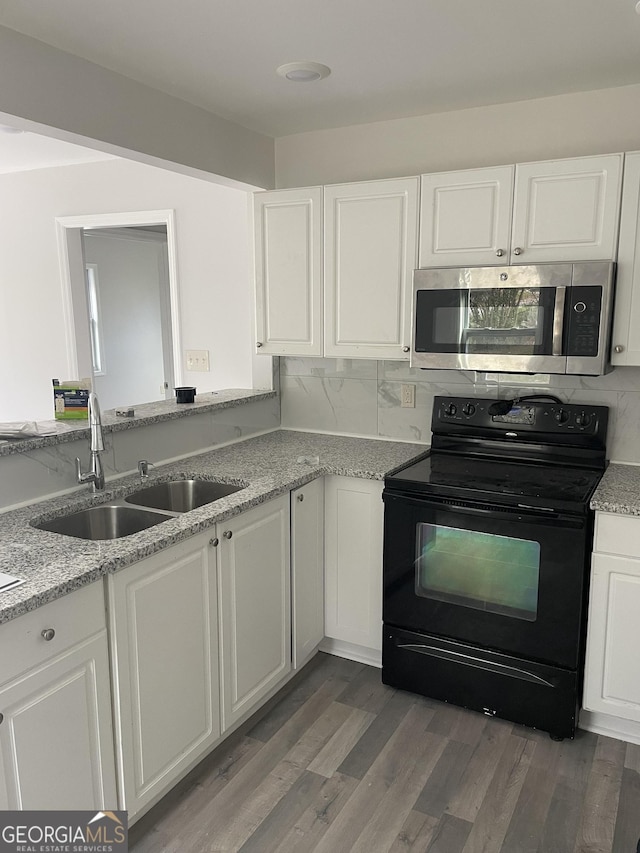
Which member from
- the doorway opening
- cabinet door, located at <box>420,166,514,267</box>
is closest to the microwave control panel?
cabinet door, located at <box>420,166,514,267</box>

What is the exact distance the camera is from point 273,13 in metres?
1.82

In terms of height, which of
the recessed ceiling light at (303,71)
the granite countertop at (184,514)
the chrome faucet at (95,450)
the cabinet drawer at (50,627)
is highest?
the recessed ceiling light at (303,71)

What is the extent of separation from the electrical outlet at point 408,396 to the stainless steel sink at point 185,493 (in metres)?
0.99

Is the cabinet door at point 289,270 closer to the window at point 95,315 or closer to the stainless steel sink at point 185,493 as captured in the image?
the stainless steel sink at point 185,493

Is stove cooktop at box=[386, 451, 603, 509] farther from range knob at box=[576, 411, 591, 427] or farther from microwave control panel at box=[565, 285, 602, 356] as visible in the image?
microwave control panel at box=[565, 285, 602, 356]

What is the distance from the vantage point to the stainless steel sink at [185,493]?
2.52 meters

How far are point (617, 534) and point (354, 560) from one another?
1.03 meters

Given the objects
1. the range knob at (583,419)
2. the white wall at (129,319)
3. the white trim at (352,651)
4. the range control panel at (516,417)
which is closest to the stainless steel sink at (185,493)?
the white trim at (352,651)

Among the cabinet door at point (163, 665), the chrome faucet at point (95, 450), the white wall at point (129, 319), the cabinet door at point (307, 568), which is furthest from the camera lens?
the white wall at point (129, 319)

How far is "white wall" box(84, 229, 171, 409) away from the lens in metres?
5.86

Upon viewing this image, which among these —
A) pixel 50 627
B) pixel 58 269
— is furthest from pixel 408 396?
pixel 58 269

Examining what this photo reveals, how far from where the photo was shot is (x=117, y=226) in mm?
3672

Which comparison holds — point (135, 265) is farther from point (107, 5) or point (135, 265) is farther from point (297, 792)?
point (297, 792)

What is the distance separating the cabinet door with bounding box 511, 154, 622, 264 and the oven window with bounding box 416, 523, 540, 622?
105cm
